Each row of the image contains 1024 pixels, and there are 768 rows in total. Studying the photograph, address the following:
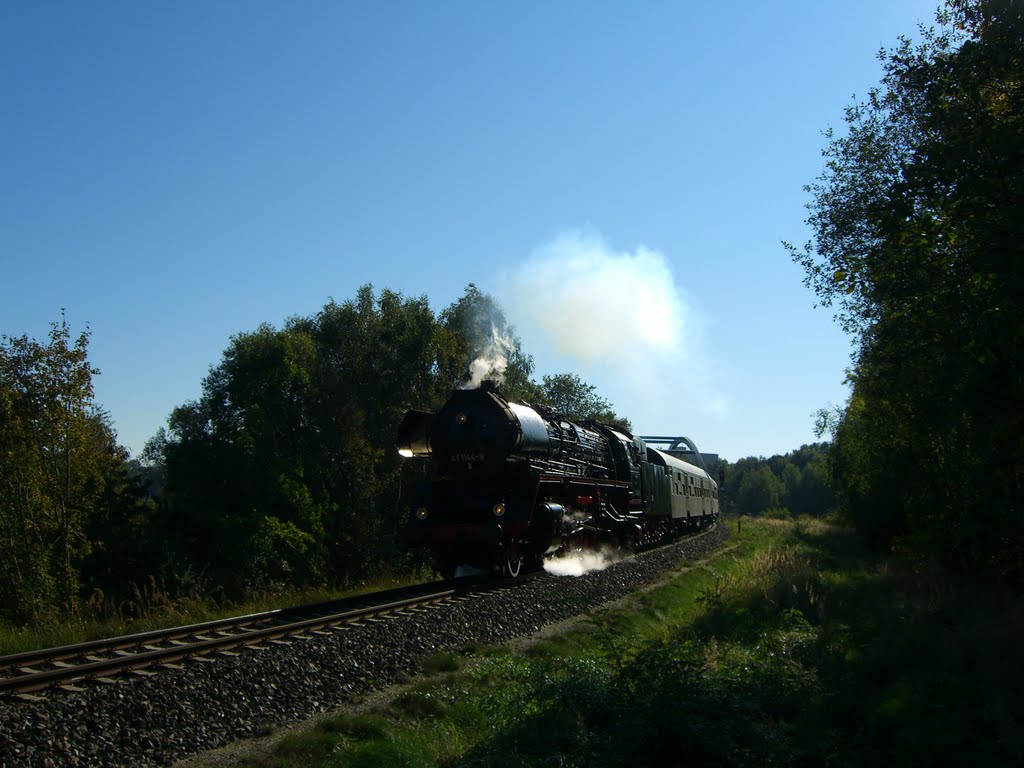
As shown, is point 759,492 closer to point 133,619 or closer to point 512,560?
point 512,560

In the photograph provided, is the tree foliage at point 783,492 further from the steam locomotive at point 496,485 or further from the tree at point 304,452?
the steam locomotive at point 496,485

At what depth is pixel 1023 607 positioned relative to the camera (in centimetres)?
1455

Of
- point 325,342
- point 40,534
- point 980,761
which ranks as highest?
point 325,342

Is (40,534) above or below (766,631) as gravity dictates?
above

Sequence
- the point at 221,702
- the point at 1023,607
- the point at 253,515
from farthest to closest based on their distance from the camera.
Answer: the point at 253,515 → the point at 1023,607 → the point at 221,702

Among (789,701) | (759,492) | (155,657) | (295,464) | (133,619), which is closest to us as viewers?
(789,701)

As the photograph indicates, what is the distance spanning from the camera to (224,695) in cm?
797

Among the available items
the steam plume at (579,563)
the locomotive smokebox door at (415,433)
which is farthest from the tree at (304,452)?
the locomotive smokebox door at (415,433)

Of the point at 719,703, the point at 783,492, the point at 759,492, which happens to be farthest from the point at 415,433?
the point at 783,492

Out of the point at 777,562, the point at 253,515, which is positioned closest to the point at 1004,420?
the point at 777,562

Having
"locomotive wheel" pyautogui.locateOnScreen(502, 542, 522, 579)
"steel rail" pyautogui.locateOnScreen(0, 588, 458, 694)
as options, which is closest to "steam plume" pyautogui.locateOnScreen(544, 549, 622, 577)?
"locomotive wheel" pyautogui.locateOnScreen(502, 542, 522, 579)

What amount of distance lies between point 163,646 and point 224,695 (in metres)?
2.66

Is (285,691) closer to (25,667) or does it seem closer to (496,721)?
(496,721)

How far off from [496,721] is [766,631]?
19.5 feet
